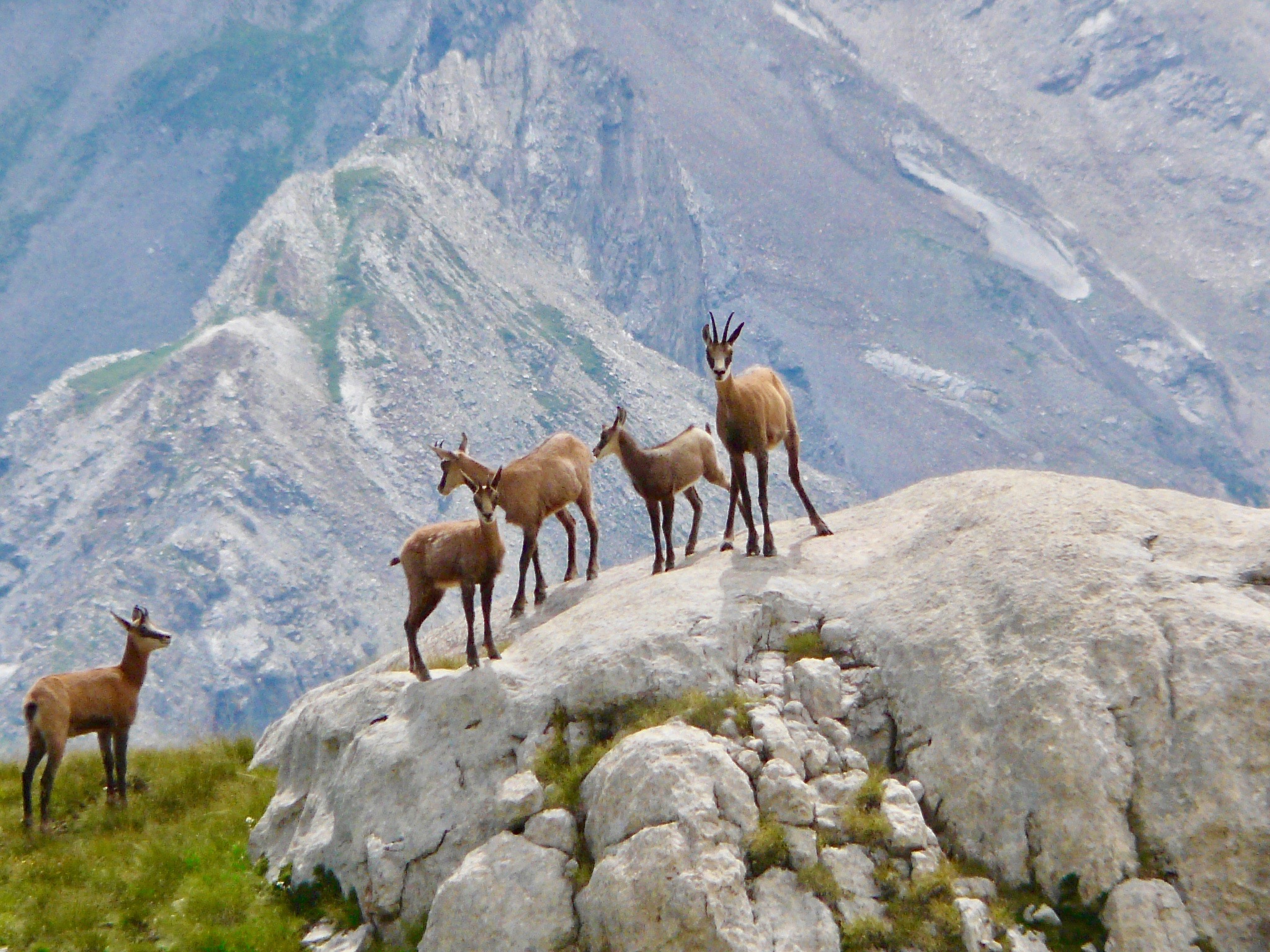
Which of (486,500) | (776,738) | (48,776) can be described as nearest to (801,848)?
(776,738)

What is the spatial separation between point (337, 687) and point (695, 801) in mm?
8357

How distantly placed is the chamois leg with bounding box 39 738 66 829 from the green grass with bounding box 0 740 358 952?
0.25m

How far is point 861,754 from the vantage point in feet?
39.1

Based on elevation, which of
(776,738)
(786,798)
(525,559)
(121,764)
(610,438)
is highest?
(610,438)

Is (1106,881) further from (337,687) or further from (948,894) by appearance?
(337,687)

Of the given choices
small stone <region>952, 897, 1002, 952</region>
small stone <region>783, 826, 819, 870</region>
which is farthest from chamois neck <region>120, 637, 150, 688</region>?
small stone <region>952, 897, 1002, 952</region>

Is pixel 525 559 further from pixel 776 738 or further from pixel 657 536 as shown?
pixel 776 738

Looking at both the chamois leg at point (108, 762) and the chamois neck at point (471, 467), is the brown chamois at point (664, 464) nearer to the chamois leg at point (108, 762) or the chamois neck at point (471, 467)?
the chamois neck at point (471, 467)

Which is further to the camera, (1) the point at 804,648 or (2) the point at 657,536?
(2) the point at 657,536

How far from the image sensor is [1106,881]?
34.3ft

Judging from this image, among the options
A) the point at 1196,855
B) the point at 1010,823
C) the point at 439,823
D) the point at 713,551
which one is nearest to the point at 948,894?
the point at 1010,823

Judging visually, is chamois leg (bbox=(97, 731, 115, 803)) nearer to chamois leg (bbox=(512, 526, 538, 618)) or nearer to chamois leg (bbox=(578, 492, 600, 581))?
chamois leg (bbox=(512, 526, 538, 618))

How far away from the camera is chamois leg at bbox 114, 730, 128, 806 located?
1577 centimetres

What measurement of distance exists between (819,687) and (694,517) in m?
6.09
